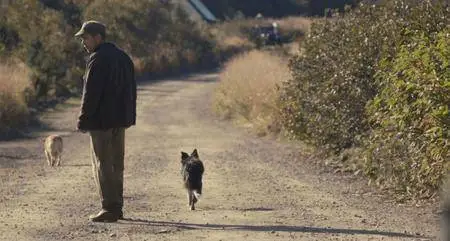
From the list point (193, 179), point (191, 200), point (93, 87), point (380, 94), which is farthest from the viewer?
point (380, 94)

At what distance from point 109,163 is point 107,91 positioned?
76 cm

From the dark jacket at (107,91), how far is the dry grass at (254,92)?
12.9m

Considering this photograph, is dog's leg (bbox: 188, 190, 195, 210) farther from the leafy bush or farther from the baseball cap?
the leafy bush

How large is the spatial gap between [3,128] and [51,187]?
34.7 ft

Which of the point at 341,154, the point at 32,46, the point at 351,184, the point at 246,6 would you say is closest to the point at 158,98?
the point at 32,46

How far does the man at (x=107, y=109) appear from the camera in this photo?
1084 cm

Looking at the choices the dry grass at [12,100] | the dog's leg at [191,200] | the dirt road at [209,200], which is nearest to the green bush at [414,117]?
the dirt road at [209,200]

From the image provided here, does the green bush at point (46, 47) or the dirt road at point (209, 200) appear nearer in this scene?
the dirt road at point (209, 200)

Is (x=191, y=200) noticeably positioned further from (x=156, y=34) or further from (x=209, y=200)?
(x=156, y=34)

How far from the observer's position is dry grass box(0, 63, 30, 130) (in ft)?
83.5

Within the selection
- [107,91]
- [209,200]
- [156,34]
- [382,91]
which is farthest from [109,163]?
[156,34]

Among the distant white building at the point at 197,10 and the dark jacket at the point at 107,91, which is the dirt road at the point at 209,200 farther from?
the distant white building at the point at 197,10

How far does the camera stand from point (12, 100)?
2612 centimetres

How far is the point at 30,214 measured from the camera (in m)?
11.6
